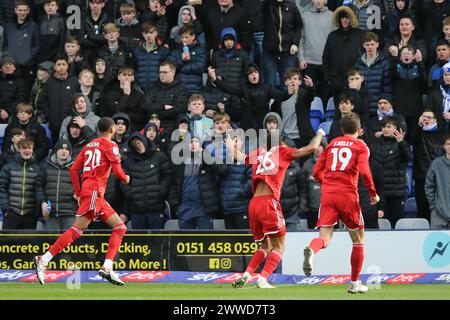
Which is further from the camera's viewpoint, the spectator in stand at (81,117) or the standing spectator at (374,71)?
the standing spectator at (374,71)

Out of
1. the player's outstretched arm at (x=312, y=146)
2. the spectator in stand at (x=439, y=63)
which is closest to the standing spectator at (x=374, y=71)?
the spectator in stand at (x=439, y=63)

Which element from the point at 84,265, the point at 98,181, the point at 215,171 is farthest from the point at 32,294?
the point at 215,171

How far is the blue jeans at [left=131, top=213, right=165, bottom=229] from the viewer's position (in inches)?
813

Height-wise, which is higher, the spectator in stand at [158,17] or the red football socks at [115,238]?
the spectator in stand at [158,17]

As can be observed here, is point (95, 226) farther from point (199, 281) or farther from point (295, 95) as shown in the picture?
point (295, 95)

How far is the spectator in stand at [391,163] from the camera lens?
2045 cm

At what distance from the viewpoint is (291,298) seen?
15.3 metres

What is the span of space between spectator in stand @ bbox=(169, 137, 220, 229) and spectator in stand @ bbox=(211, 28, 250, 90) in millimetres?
2084

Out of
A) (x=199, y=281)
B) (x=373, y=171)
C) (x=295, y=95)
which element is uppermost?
(x=295, y=95)

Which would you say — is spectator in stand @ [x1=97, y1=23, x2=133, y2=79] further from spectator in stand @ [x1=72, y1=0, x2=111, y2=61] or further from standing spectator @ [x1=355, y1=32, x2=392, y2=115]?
standing spectator @ [x1=355, y1=32, x2=392, y2=115]

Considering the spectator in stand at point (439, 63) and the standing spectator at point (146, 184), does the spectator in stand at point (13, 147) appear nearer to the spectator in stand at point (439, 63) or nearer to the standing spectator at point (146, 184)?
the standing spectator at point (146, 184)

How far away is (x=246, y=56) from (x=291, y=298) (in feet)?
26.3

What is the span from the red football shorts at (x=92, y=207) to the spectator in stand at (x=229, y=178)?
3624 mm

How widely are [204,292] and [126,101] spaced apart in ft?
20.5
